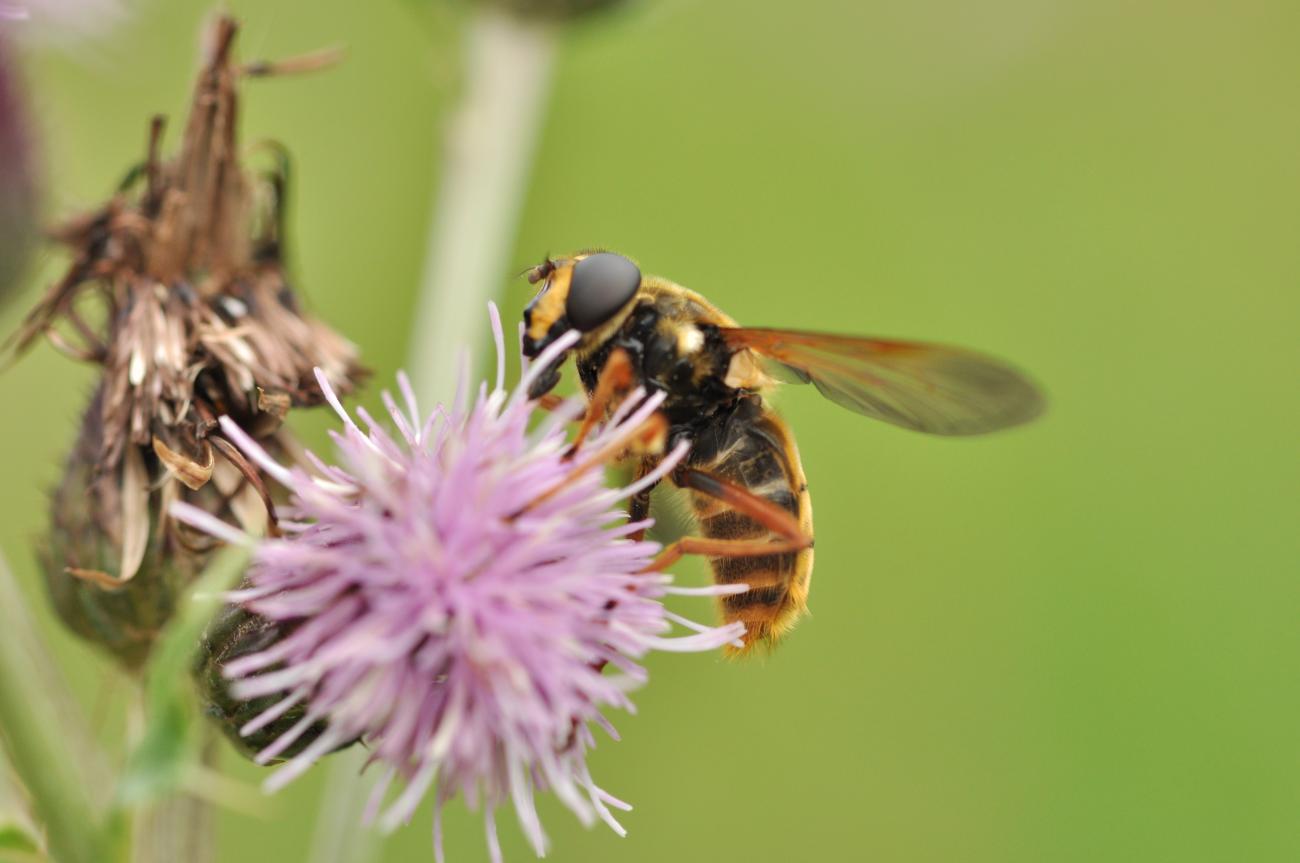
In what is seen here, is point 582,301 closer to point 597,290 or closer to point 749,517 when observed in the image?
point 597,290

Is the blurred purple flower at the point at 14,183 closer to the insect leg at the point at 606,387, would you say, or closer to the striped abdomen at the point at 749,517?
the insect leg at the point at 606,387

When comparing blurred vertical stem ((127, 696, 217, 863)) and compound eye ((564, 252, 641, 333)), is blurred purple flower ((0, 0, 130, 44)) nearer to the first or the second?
Result: compound eye ((564, 252, 641, 333))

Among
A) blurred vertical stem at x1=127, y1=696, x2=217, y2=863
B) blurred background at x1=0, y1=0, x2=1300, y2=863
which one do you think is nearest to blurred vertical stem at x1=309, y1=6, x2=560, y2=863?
blurred background at x1=0, y1=0, x2=1300, y2=863

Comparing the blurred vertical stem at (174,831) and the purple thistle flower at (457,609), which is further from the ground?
the purple thistle flower at (457,609)

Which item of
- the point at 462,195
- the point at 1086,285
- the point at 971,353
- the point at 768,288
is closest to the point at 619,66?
the point at 768,288

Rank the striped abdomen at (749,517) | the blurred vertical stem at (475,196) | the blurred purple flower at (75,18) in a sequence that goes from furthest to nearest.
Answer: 1. the blurred purple flower at (75,18)
2. the blurred vertical stem at (475,196)
3. the striped abdomen at (749,517)

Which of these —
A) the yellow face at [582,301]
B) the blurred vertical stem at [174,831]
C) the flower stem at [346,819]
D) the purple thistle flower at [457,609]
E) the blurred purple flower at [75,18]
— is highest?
the blurred purple flower at [75,18]

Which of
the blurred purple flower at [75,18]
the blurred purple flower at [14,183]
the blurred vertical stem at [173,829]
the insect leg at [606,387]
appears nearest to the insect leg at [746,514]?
the insect leg at [606,387]

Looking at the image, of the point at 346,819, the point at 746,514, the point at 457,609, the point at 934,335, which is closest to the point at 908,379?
the point at 746,514
